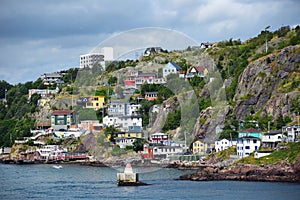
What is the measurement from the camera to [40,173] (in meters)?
51.2

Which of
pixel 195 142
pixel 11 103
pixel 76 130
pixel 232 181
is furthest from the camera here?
pixel 11 103

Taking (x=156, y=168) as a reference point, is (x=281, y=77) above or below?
above

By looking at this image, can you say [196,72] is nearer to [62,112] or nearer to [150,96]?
Result: [150,96]

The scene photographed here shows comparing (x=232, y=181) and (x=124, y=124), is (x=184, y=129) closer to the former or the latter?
(x=124, y=124)

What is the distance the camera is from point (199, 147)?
180ft

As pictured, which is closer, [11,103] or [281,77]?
[281,77]

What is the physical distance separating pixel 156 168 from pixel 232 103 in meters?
10.2

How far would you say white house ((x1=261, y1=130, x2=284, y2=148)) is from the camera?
4622 centimetres

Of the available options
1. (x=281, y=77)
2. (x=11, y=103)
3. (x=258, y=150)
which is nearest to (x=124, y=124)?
(x=281, y=77)

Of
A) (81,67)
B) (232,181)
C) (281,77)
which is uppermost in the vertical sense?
(81,67)

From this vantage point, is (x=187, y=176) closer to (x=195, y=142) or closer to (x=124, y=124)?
(x=195, y=142)

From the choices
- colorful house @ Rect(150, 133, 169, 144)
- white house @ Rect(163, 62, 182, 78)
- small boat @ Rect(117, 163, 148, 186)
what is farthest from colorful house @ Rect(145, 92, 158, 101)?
small boat @ Rect(117, 163, 148, 186)

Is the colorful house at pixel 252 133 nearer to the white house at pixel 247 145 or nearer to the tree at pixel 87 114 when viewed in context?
the white house at pixel 247 145

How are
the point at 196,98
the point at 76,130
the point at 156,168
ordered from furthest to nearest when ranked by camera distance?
1. the point at 76,130
2. the point at 196,98
3. the point at 156,168
